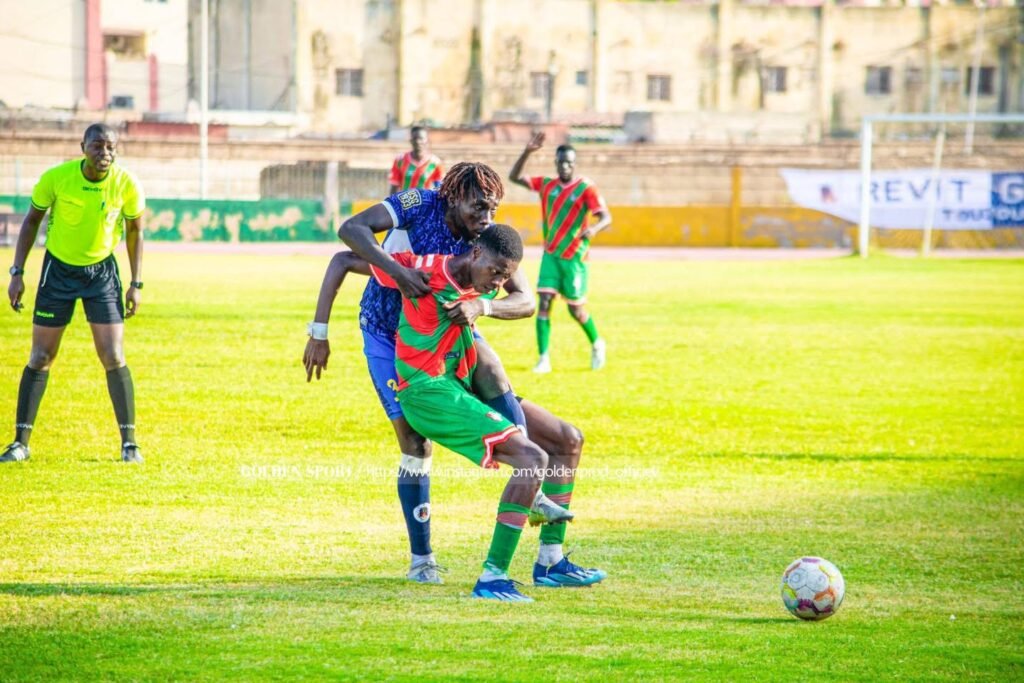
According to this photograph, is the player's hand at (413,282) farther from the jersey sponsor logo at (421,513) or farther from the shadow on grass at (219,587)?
the shadow on grass at (219,587)

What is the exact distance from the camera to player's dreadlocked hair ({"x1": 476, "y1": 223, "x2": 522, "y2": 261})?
19.9 feet

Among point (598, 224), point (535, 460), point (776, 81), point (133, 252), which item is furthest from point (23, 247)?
point (776, 81)

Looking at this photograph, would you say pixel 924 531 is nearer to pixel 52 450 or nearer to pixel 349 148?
pixel 52 450

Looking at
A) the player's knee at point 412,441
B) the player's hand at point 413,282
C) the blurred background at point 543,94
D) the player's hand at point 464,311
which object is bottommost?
the player's knee at point 412,441

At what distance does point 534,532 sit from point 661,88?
67.5 m

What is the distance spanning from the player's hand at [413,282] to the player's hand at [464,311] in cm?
14

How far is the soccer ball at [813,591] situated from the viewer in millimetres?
6309

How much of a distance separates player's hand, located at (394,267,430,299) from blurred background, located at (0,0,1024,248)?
1425 inches

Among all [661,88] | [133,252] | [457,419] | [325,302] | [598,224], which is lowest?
[457,419]

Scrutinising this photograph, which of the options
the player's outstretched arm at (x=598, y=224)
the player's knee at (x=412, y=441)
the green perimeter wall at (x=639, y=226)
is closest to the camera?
the player's knee at (x=412, y=441)

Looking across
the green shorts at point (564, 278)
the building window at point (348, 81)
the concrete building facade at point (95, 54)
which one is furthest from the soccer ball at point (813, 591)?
the building window at point (348, 81)

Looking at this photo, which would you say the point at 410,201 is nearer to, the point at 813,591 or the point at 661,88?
the point at 813,591

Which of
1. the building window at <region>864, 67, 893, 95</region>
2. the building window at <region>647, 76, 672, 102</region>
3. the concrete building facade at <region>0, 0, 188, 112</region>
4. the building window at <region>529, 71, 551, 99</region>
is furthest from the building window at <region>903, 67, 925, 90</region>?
the concrete building facade at <region>0, 0, 188, 112</region>

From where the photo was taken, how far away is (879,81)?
2936 inches
